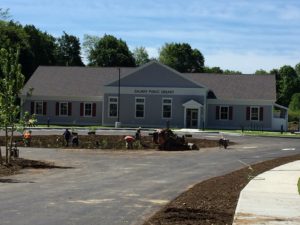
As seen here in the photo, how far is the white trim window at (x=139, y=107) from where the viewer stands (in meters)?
59.4

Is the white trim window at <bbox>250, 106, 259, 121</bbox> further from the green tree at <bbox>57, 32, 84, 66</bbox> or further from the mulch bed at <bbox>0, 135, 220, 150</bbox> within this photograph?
the green tree at <bbox>57, 32, 84, 66</bbox>

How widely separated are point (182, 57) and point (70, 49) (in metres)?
25.5

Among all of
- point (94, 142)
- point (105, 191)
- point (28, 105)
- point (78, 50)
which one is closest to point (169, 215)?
point (105, 191)

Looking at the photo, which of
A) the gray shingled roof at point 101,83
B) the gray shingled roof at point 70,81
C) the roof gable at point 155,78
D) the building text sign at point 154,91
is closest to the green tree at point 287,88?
the gray shingled roof at point 101,83

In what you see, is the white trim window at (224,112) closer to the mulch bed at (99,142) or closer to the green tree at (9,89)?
the mulch bed at (99,142)

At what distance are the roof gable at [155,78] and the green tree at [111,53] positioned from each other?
54.7m

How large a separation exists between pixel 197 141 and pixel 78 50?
317 ft

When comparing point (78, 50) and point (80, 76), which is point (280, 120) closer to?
point (80, 76)

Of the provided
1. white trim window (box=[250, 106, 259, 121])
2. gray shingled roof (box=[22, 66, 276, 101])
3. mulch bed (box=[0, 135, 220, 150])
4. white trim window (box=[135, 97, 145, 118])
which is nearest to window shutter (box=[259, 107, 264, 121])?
white trim window (box=[250, 106, 259, 121])

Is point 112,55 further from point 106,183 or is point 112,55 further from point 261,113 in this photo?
point 106,183

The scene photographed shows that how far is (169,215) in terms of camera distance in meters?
11.9

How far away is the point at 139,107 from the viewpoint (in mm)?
59719

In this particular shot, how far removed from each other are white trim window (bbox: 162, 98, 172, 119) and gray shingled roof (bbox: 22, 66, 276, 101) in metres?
3.23

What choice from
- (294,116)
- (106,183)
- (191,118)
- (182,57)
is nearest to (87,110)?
Answer: (191,118)
